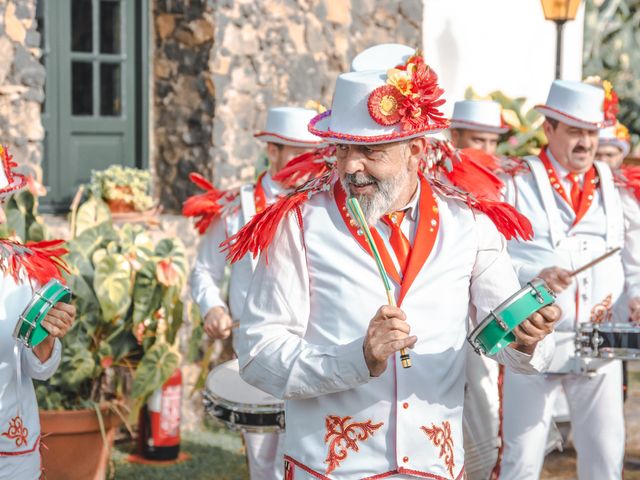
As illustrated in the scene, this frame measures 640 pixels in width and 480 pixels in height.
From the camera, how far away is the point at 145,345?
6.03 metres

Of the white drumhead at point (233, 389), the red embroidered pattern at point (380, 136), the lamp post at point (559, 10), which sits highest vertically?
the lamp post at point (559, 10)

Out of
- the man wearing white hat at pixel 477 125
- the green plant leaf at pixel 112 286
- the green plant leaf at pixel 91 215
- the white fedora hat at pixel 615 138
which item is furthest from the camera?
the white fedora hat at pixel 615 138

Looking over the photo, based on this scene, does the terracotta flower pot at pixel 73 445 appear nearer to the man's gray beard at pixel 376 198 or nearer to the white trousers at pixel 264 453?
the white trousers at pixel 264 453

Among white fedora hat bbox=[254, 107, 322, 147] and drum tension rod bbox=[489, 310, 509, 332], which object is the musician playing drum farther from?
white fedora hat bbox=[254, 107, 322, 147]

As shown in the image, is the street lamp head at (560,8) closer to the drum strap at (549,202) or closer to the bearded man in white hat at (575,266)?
the bearded man in white hat at (575,266)

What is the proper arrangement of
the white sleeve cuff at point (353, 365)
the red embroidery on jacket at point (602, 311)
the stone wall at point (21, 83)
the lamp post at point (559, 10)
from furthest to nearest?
1. the lamp post at point (559, 10)
2. the stone wall at point (21, 83)
3. the red embroidery on jacket at point (602, 311)
4. the white sleeve cuff at point (353, 365)

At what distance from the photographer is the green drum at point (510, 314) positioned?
3311 millimetres

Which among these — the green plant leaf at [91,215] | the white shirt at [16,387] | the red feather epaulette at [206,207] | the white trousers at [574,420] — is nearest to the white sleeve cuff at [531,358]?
the white shirt at [16,387]

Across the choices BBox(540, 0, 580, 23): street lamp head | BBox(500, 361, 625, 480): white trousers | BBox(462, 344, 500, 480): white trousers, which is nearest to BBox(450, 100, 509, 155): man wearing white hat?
BBox(462, 344, 500, 480): white trousers

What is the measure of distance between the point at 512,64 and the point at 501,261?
7.93 metres

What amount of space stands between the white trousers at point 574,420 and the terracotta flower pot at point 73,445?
197 cm

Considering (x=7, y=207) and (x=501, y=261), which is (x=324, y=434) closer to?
(x=501, y=261)

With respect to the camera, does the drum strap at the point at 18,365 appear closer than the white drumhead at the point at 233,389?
Yes

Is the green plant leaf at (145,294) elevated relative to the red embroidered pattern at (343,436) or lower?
lower
